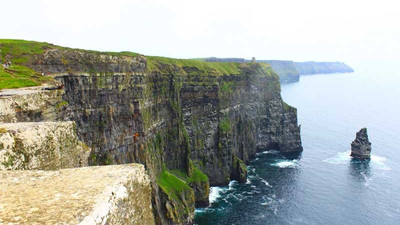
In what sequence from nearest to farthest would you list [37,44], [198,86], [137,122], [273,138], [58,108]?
1. [58,108]
2. [37,44]
3. [137,122]
4. [198,86]
5. [273,138]

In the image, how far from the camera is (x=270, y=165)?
364 ft

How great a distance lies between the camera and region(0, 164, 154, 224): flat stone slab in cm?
788

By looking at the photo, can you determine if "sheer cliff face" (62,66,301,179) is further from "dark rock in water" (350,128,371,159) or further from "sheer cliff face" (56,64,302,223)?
"dark rock in water" (350,128,371,159)

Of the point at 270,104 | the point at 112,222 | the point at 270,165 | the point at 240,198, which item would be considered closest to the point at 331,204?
the point at 240,198

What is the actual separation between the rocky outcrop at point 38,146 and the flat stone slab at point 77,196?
2.58m

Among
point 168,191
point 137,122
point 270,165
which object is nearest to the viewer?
point 137,122

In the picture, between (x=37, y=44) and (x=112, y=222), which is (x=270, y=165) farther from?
(x=112, y=222)

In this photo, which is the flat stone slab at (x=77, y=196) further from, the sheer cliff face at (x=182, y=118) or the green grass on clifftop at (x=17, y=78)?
the sheer cliff face at (x=182, y=118)

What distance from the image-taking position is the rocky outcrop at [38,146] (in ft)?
42.2

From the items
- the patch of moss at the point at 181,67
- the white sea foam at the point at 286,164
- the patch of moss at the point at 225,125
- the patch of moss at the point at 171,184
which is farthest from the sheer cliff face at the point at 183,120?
the white sea foam at the point at 286,164

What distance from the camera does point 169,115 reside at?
81312 millimetres

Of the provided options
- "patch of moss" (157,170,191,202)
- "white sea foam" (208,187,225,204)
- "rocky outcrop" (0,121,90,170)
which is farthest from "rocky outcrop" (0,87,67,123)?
"white sea foam" (208,187,225,204)

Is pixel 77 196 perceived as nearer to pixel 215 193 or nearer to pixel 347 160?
pixel 215 193

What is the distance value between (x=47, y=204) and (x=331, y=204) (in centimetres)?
8205
